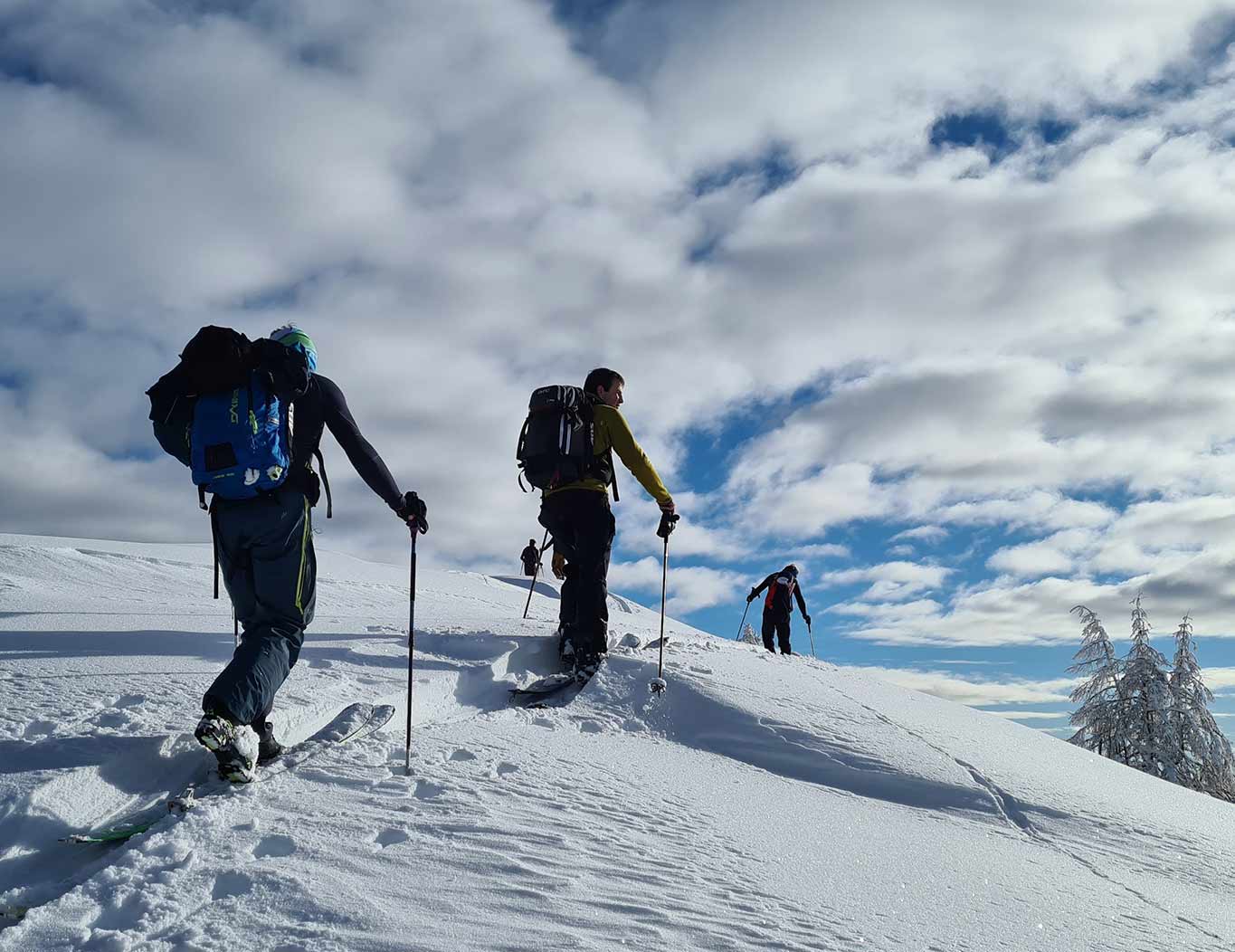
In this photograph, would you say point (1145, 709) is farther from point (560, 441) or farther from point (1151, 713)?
point (560, 441)

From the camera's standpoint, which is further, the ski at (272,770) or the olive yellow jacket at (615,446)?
the olive yellow jacket at (615,446)

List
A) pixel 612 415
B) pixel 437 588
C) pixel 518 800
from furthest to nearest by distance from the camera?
pixel 437 588 < pixel 612 415 < pixel 518 800

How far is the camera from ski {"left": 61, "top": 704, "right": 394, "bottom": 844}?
96.1 inches

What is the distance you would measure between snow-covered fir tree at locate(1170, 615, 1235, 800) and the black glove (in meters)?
19.0

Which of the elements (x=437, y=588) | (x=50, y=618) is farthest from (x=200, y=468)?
(x=437, y=588)

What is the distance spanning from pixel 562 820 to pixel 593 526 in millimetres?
3062

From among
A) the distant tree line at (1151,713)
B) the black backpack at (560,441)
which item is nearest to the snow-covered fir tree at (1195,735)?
the distant tree line at (1151,713)

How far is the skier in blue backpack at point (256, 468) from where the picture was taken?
3223 millimetres

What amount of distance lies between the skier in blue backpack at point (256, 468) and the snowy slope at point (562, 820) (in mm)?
466

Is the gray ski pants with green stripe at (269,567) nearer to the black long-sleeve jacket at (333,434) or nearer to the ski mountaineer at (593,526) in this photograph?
the black long-sleeve jacket at (333,434)

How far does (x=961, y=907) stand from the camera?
2.48 m

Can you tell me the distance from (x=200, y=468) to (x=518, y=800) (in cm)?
182

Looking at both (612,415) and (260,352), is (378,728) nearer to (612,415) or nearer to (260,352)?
(260,352)

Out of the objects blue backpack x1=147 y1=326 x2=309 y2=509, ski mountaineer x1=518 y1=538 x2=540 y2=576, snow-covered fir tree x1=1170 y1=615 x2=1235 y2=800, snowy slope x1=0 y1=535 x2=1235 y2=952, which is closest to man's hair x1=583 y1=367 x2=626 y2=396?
snowy slope x1=0 y1=535 x2=1235 y2=952
